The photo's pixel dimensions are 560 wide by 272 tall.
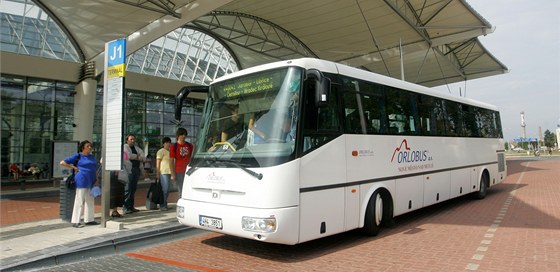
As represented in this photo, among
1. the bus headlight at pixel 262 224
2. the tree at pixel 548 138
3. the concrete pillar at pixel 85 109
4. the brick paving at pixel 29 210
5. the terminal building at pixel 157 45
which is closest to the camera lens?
the bus headlight at pixel 262 224

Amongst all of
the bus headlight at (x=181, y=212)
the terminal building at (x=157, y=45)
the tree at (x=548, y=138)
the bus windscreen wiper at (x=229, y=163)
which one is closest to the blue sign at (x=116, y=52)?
the bus windscreen wiper at (x=229, y=163)

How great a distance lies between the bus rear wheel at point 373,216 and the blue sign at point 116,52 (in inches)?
220

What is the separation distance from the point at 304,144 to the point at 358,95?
1926mm

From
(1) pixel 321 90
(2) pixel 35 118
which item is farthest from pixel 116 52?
(2) pixel 35 118

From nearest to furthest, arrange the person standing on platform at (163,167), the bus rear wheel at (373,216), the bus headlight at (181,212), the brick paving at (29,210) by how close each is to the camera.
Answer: the bus headlight at (181,212), the bus rear wheel at (373,216), the brick paving at (29,210), the person standing on platform at (163,167)

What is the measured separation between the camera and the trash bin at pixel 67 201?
7.99m

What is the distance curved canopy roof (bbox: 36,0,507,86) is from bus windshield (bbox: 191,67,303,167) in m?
11.4

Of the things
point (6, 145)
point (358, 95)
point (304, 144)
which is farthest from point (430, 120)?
point (6, 145)

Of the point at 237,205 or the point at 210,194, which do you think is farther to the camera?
the point at 210,194

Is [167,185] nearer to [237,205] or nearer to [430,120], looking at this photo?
[237,205]

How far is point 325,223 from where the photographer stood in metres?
5.88

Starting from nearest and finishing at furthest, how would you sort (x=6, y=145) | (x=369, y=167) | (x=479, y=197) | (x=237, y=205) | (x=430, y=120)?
(x=237, y=205) < (x=369, y=167) < (x=430, y=120) < (x=479, y=197) < (x=6, y=145)

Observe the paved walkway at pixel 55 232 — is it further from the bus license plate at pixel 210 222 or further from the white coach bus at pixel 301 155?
the bus license plate at pixel 210 222

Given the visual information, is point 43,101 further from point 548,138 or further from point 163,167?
point 548,138
